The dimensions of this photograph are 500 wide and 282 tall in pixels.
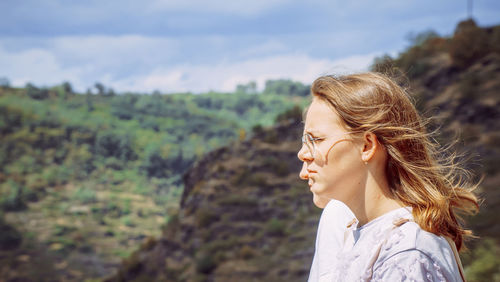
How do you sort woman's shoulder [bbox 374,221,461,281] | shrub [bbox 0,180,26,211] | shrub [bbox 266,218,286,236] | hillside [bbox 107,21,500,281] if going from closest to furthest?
woman's shoulder [bbox 374,221,461,281] → hillside [bbox 107,21,500,281] → shrub [bbox 266,218,286,236] → shrub [bbox 0,180,26,211]

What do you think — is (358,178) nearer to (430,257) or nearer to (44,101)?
(430,257)

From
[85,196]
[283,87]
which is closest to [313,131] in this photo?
[85,196]

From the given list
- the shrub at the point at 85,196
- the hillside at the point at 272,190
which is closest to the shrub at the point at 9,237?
the shrub at the point at 85,196

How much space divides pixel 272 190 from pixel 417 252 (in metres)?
15.3

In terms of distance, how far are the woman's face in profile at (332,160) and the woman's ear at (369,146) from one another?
0.01 metres

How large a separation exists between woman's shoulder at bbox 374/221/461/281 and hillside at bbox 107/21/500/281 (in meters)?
10.1

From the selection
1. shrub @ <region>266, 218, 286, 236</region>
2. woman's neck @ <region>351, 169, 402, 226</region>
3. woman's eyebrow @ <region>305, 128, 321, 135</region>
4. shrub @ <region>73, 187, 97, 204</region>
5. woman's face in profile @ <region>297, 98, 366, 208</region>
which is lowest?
shrub @ <region>73, 187, 97, 204</region>

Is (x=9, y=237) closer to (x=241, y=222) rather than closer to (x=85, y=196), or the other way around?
(x=85, y=196)

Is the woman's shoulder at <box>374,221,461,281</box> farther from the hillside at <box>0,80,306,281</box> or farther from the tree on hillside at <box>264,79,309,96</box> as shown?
the tree on hillside at <box>264,79,309,96</box>

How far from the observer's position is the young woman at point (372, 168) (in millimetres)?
936

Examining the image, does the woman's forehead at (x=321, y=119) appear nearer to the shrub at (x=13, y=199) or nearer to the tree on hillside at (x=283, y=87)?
the shrub at (x=13, y=199)

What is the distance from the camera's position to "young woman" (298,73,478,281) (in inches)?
36.8

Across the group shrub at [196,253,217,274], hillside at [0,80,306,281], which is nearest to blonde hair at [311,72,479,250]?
shrub at [196,253,217,274]

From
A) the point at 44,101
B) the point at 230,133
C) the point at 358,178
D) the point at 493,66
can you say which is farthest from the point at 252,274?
the point at 44,101
